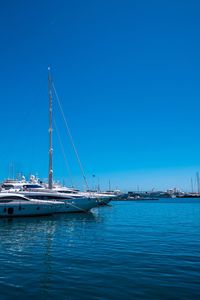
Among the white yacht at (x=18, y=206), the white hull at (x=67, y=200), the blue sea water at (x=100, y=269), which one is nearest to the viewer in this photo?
the blue sea water at (x=100, y=269)

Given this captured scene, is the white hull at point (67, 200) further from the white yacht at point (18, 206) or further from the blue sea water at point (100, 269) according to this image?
the blue sea water at point (100, 269)

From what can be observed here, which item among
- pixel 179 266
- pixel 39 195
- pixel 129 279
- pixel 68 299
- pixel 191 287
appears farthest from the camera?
pixel 39 195

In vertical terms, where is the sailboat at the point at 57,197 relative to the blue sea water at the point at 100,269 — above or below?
above

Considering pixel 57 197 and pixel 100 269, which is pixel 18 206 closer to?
pixel 57 197

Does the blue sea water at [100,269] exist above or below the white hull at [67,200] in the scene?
below

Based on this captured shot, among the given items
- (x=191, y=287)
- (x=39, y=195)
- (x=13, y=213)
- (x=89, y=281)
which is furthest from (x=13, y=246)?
(x=39, y=195)

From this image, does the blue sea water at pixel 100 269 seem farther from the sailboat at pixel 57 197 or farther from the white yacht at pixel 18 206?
the sailboat at pixel 57 197

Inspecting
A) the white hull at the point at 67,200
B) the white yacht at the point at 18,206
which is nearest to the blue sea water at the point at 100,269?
the white yacht at the point at 18,206

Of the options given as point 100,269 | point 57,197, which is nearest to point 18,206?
point 57,197

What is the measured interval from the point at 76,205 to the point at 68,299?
46.7 meters

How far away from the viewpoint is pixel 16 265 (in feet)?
55.3

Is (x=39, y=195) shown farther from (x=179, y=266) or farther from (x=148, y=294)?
(x=148, y=294)

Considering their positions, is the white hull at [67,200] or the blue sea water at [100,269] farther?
the white hull at [67,200]

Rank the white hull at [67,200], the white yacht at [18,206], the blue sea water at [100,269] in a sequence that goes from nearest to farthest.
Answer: the blue sea water at [100,269] → the white yacht at [18,206] → the white hull at [67,200]
